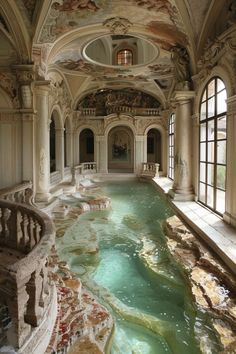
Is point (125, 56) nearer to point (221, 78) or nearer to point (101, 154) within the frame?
point (101, 154)

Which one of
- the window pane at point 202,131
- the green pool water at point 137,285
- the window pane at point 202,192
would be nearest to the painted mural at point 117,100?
the window pane at point 202,131

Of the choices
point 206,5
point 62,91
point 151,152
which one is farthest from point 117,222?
point 151,152

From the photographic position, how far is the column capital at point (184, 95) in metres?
9.61

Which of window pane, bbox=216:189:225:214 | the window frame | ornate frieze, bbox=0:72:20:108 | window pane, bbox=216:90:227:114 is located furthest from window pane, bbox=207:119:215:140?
the window frame

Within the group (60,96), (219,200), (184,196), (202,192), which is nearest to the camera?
(219,200)

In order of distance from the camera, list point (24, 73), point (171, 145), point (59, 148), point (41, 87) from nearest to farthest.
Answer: point (24, 73) < point (41, 87) < point (59, 148) < point (171, 145)

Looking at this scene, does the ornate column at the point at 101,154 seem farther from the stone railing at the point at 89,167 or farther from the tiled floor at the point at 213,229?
the tiled floor at the point at 213,229

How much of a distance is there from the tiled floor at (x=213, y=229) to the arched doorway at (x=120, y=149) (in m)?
15.8

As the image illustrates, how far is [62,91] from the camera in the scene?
1545cm

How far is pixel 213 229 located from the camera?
6406 mm

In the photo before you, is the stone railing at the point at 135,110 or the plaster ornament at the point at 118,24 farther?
the stone railing at the point at 135,110

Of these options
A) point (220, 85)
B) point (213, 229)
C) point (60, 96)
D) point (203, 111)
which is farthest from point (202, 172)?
point (60, 96)

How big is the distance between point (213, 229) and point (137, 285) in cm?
248

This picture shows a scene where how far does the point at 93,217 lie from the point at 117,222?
0.98 meters
